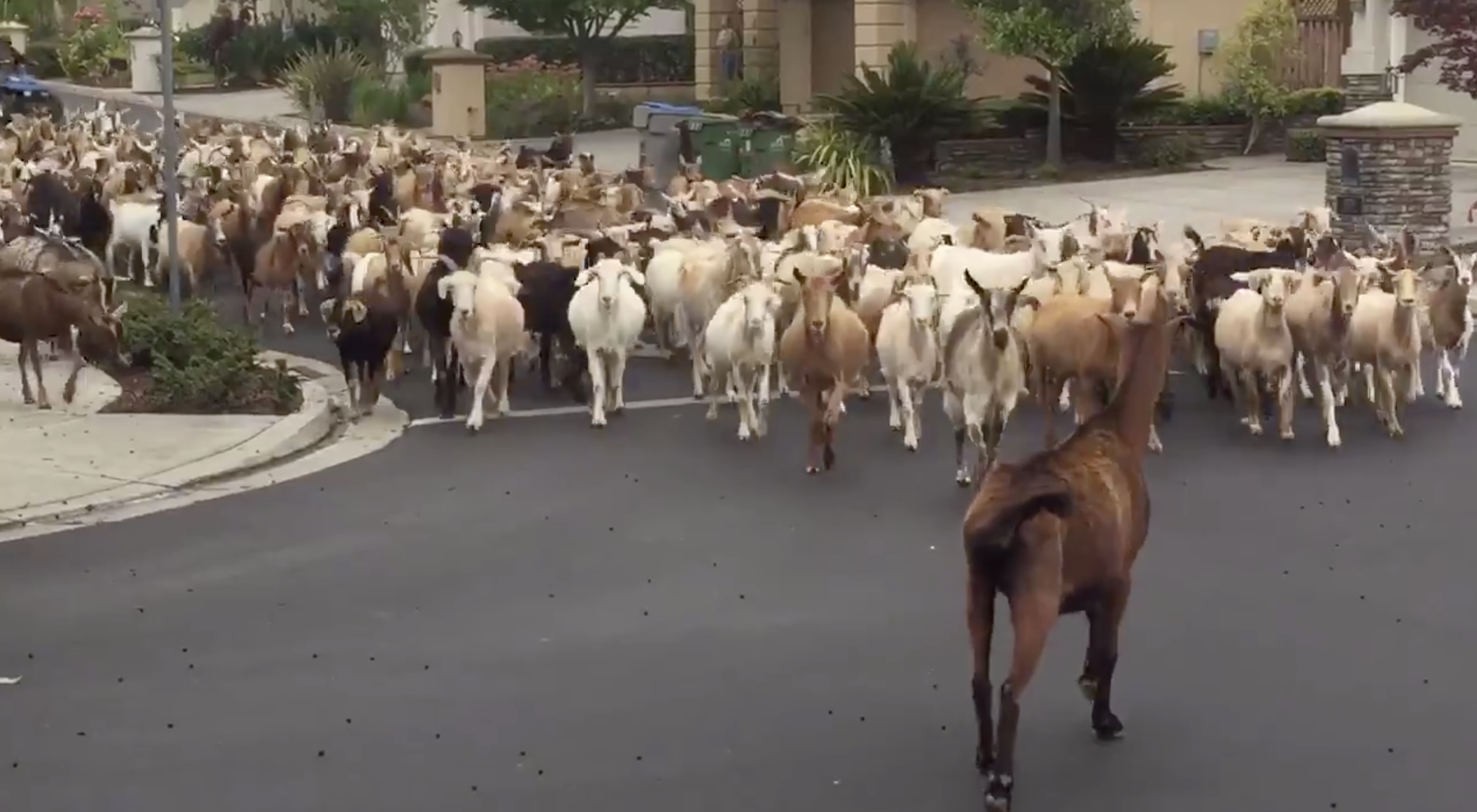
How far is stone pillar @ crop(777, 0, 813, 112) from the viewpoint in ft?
145

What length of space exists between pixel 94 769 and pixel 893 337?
7.75 m

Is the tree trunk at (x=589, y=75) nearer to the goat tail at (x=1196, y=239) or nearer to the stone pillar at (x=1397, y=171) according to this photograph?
the stone pillar at (x=1397, y=171)

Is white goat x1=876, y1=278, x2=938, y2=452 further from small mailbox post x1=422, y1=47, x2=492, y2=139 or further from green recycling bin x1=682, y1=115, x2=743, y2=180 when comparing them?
small mailbox post x1=422, y1=47, x2=492, y2=139

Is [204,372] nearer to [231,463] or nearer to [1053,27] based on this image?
[231,463]

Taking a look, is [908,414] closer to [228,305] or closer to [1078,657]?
[1078,657]

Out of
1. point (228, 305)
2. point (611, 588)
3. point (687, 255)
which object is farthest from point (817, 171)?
point (611, 588)

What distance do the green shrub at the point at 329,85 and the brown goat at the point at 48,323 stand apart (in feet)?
103

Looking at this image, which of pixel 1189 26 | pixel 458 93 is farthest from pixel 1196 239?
pixel 458 93

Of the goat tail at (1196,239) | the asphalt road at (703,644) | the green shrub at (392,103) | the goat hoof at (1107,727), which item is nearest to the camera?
the asphalt road at (703,644)

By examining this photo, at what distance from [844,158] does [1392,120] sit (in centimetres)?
920

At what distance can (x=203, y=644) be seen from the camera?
10773 mm

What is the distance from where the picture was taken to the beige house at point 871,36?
39719 millimetres

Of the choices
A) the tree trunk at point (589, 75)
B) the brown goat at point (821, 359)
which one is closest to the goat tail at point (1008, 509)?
the brown goat at point (821, 359)

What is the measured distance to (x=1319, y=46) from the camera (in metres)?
38.9
